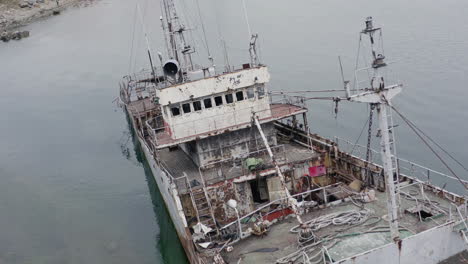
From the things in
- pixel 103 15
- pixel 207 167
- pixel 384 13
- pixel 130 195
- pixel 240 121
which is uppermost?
pixel 103 15

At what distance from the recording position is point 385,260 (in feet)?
48.1

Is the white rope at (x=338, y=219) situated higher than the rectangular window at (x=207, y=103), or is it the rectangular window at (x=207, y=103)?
the rectangular window at (x=207, y=103)

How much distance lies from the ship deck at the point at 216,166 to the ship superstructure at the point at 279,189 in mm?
62

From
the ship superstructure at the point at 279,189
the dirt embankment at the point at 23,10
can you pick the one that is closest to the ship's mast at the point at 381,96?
the ship superstructure at the point at 279,189

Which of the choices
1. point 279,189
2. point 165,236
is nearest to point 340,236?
point 279,189

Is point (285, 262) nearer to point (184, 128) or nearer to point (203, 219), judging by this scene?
point (203, 219)

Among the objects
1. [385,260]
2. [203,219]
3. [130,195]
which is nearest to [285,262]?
[385,260]

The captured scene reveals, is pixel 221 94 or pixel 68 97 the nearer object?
pixel 221 94

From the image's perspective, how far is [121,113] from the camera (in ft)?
166

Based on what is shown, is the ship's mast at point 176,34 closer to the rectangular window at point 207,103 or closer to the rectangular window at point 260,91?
the rectangular window at point 207,103

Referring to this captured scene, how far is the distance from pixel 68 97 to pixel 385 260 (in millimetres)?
51389

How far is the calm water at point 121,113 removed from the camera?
89.9ft

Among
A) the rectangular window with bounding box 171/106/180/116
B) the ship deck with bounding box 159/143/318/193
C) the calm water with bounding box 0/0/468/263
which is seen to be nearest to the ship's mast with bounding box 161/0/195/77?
the rectangular window with bounding box 171/106/180/116

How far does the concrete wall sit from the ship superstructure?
0.04 m
